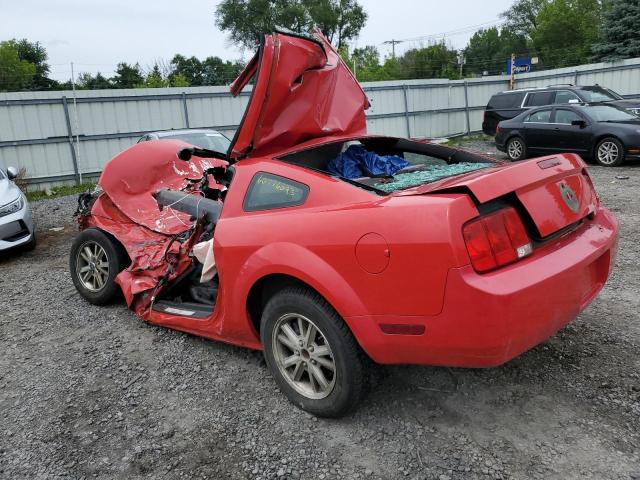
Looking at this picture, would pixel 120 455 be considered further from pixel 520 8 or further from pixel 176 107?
pixel 520 8

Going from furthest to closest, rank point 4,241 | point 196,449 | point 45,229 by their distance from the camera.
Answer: point 45,229 < point 4,241 < point 196,449

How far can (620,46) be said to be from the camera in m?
26.7

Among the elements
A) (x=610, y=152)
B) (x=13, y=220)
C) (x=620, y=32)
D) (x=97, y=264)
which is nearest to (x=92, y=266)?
(x=97, y=264)

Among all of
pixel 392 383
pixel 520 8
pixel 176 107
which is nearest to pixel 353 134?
pixel 392 383

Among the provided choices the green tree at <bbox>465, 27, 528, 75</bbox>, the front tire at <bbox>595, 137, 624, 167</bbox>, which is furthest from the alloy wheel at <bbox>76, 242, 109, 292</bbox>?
the green tree at <bbox>465, 27, 528, 75</bbox>

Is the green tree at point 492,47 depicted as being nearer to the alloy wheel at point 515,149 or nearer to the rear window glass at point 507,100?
the rear window glass at point 507,100

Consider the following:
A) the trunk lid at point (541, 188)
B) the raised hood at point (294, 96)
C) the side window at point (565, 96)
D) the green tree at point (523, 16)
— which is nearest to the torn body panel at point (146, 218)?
the raised hood at point (294, 96)

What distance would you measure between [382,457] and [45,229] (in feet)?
26.7

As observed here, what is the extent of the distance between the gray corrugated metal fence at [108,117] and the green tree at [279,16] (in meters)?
38.1

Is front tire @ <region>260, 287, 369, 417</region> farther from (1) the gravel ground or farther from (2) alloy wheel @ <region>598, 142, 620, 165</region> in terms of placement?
(2) alloy wheel @ <region>598, 142, 620, 165</region>

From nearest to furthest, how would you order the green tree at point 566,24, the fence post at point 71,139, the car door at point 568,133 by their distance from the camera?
the car door at point 568,133
the fence post at point 71,139
the green tree at point 566,24

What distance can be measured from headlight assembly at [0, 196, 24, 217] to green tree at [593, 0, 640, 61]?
27.7m

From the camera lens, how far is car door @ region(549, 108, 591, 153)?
443 inches

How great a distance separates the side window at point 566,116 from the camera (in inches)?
455
